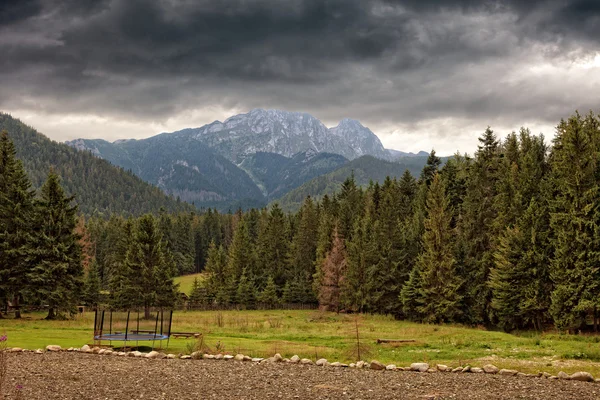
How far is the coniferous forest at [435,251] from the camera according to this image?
42781 millimetres

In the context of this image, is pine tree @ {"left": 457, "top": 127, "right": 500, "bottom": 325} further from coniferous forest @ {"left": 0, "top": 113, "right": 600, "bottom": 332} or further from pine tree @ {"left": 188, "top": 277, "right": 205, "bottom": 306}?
pine tree @ {"left": 188, "top": 277, "right": 205, "bottom": 306}

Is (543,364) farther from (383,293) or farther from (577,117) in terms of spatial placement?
(383,293)

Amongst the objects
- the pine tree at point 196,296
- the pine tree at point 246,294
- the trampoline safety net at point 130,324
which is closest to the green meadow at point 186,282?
the pine tree at point 196,296

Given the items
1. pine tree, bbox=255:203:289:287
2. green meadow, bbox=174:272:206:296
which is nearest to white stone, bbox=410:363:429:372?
pine tree, bbox=255:203:289:287

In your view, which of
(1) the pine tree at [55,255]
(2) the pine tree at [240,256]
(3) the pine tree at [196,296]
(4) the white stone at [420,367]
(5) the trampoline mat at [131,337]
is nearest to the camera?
(4) the white stone at [420,367]

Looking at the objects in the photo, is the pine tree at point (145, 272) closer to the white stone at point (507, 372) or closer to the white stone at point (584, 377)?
the white stone at point (507, 372)

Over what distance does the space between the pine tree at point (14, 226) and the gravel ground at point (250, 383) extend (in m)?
27.9

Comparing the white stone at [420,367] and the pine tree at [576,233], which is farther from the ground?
the pine tree at [576,233]

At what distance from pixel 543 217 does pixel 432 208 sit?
15070 millimetres

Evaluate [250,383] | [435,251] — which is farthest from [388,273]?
[250,383]

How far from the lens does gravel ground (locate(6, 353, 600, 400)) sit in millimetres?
14914

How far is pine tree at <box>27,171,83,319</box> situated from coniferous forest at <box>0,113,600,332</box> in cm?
11

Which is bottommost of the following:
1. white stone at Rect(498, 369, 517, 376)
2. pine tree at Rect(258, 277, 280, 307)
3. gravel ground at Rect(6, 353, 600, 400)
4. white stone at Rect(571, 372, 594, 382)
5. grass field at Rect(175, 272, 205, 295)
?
grass field at Rect(175, 272, 205, 295)

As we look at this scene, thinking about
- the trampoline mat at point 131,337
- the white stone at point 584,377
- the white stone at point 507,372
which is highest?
the white stone at point 584,377
